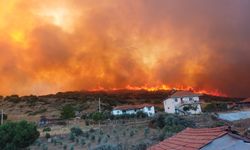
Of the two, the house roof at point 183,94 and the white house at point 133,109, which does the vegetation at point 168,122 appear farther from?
the house roof at point 183,94

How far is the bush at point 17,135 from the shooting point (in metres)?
46.1

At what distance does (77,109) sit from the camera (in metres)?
108

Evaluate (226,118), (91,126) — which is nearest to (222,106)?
(226,118)

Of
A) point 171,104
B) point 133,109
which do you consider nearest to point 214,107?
point 171,104

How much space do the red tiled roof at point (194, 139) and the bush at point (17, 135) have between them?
111ft

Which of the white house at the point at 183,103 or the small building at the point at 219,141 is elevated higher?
the white house at the point at 183,103

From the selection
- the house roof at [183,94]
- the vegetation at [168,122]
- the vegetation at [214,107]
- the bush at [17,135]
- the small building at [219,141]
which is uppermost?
the house roof at [183,94]

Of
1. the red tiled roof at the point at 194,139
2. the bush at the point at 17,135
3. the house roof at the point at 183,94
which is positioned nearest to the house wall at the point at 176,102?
the house roof at the point at 183,94

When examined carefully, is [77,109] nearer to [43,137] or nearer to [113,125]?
[113,125]

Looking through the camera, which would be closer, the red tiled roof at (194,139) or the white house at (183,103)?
the red tiled roof at (194,139)

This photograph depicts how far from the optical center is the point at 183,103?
92.0 metres

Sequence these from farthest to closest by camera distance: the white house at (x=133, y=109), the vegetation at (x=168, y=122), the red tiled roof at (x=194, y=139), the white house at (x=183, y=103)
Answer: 1. the white house at (x=133, y=109)
2. the white house at (x=183, y=103)
3. the vegetation at (x=168, y=122)
4. the red tiled roof at (x=194, y=139)

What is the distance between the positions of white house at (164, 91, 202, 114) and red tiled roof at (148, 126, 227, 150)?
7212cm

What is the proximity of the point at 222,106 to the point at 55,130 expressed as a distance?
44.5 m
